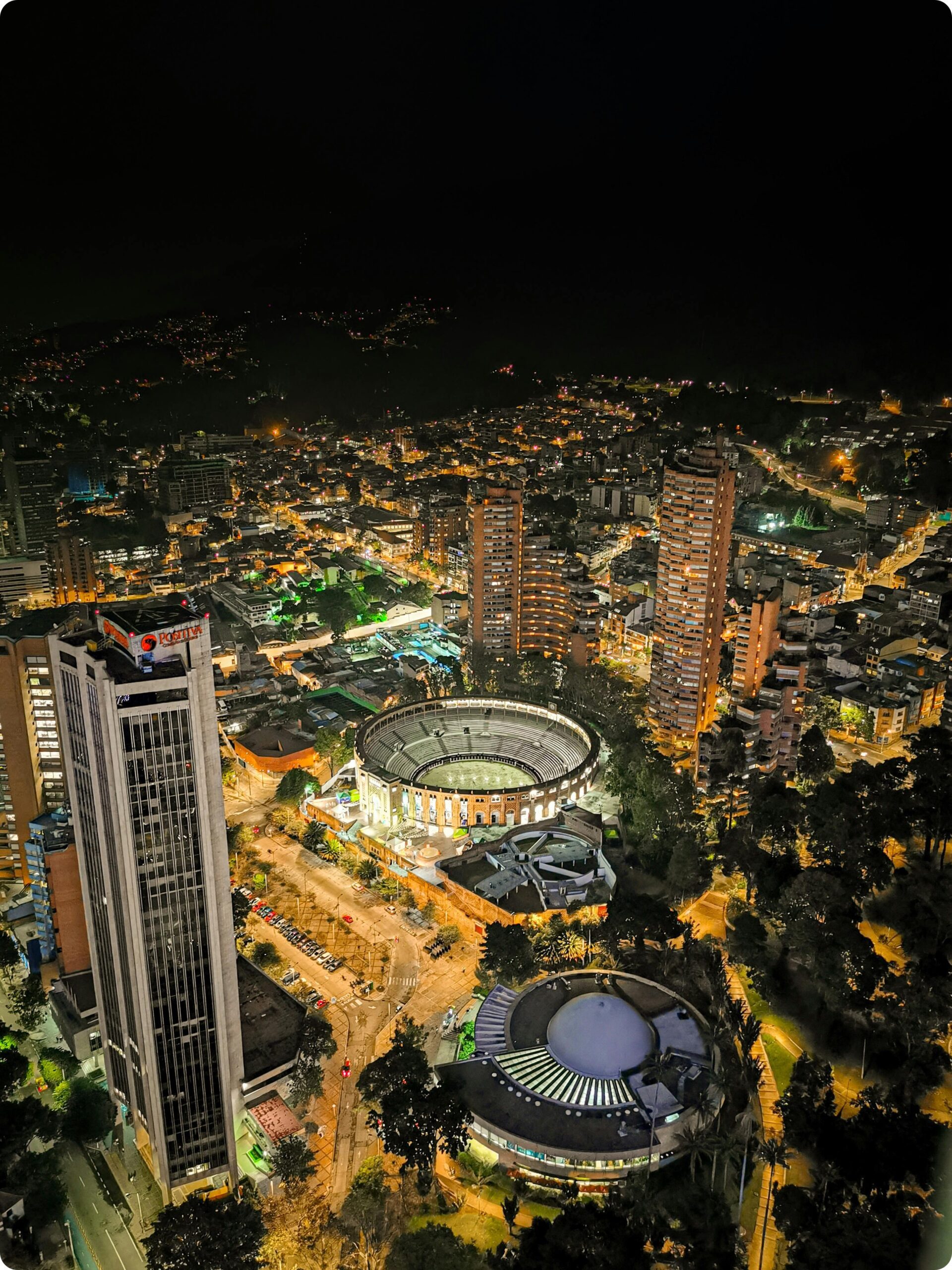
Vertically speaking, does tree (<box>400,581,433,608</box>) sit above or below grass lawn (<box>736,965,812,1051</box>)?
above

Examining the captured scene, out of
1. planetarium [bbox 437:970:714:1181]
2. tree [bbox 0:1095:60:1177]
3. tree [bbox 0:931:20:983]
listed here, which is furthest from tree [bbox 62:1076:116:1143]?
planetarium [bbox 437:970:714:1181]

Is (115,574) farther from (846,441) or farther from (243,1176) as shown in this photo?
(846,441)

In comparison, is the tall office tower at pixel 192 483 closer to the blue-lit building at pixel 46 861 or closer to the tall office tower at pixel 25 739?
the tall office tower at pixel 25 739

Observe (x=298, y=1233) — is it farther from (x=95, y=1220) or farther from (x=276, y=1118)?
(x=95, y=1220)

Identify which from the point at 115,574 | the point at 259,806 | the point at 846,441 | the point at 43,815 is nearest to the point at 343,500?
the point at 115,574

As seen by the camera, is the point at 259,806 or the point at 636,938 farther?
the point at 259,806

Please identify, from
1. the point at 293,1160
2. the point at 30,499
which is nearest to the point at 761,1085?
the point at 293,1160

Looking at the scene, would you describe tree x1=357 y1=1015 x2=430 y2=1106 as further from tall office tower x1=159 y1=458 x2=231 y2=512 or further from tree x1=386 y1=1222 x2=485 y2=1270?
tall office tower x1=159 y1=458 x2=231 y2=512
